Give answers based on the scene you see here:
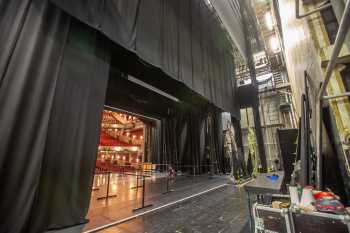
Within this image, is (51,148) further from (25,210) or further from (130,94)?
(130,94)

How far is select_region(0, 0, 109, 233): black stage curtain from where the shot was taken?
1.18 meters

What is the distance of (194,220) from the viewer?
204 centimetres

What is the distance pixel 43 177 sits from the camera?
1335 millimetres

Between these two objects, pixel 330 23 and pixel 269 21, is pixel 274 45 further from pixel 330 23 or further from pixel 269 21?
pixel 330 23

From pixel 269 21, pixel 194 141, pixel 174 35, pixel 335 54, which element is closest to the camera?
pixel 335 54

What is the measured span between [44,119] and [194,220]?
2.18 metres

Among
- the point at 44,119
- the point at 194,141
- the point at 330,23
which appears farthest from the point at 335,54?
the point at 194,141

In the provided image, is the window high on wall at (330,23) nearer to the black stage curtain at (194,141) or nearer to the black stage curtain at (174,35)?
the black stage curtain at (174,35)

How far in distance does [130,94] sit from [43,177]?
12.4ft

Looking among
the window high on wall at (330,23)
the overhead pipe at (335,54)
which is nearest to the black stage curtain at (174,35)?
the overhead pipe at (335,54)

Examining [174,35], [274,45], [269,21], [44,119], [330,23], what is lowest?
[44,119]

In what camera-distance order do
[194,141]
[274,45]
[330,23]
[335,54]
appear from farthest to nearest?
[274,45] → [194,141] → [330,23] → [335,54]

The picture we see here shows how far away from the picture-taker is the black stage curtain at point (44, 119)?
1.18 m

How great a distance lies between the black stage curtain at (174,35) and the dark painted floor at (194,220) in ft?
7.49
